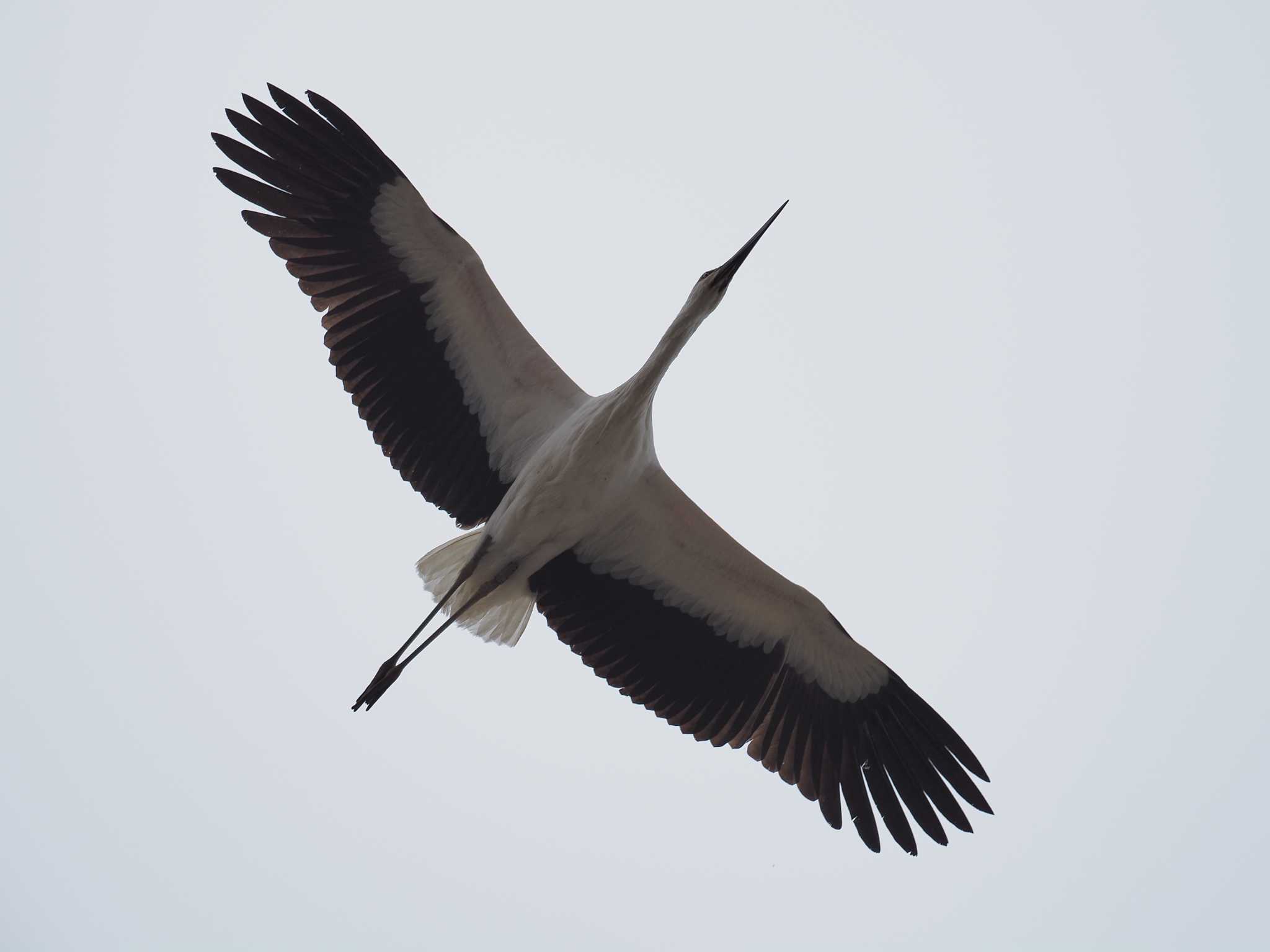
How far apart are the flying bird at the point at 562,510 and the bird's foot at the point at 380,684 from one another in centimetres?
1

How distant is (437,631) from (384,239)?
6.90ft

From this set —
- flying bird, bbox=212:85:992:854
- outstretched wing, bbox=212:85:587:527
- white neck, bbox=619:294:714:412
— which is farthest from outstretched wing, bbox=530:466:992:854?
white neck, bbox=619:294:714:412

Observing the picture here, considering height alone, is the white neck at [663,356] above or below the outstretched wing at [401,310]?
above

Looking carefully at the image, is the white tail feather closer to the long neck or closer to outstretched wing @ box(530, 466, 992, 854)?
outstretched wing @ box(530, 466, 992, 854)

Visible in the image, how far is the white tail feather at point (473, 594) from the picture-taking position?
7398 millimetres

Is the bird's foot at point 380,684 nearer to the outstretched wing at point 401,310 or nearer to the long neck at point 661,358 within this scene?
the outstretched wing at point 401,310

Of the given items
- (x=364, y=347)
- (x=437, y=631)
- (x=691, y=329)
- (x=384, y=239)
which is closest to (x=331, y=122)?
(x=384, y=239)

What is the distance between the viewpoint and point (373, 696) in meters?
7.17

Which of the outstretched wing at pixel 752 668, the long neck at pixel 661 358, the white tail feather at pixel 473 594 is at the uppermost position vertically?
the long neck at pixel 661 358

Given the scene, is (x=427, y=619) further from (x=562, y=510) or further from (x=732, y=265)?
(x=732, y=265)

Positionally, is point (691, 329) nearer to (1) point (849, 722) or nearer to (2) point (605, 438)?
(2) point (605, 438)

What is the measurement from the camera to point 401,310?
7.27 m

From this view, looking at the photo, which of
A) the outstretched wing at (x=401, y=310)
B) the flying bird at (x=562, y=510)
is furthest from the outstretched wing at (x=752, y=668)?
the outstretched wing at (x=401, y=310)

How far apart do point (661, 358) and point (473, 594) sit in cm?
169
